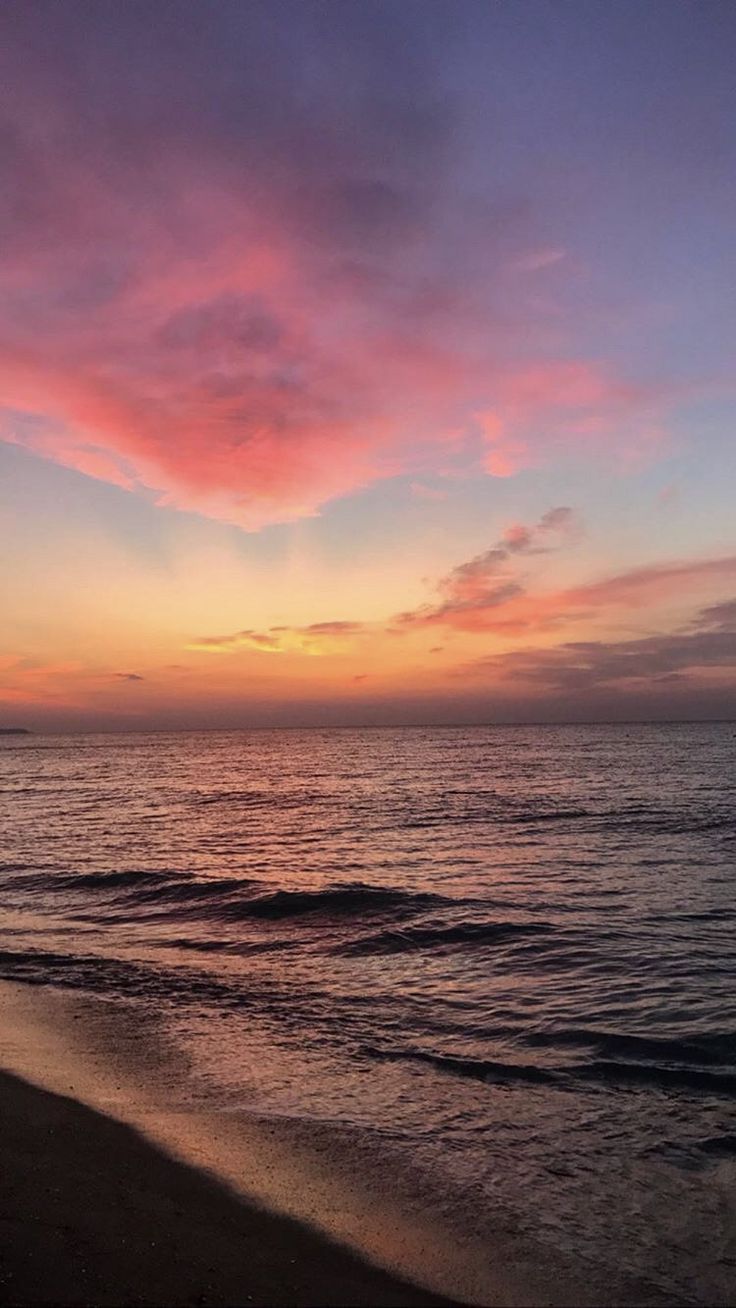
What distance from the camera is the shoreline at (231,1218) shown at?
5383 mm

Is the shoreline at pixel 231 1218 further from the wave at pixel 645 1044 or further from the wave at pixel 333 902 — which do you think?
the wave at pixel 333 902

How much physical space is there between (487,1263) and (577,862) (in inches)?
873

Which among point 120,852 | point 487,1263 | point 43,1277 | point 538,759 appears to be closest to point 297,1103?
point 487,1263

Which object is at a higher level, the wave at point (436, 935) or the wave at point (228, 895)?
the wave at point (436, 935)

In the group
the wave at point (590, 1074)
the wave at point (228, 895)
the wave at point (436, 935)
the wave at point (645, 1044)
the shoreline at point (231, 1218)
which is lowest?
the wave at point (228, 895)

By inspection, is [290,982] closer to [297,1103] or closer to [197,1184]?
[297,1103]

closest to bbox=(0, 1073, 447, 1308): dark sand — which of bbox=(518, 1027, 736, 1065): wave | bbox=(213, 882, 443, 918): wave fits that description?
bbox=(518, 1027, 736, 1065): wave

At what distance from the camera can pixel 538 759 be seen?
10250cm

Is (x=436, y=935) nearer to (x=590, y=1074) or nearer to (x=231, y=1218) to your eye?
(x=590, y=1074)

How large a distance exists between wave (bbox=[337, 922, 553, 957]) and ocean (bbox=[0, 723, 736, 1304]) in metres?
0.09

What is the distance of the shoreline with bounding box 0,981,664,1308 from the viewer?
5383 mm

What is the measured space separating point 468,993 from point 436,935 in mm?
4244

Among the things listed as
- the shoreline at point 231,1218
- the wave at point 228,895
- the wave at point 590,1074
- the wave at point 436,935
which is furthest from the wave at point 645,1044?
the wave at point 228,895

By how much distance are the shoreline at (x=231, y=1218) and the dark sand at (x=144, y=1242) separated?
0.02 metres
